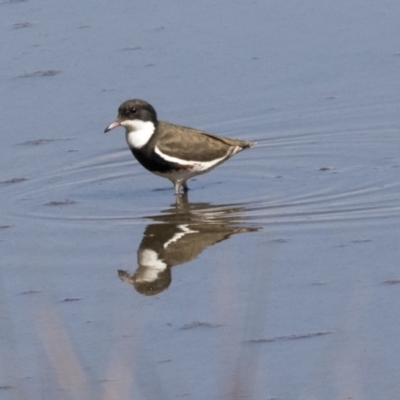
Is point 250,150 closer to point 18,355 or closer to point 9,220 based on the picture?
point 9,220

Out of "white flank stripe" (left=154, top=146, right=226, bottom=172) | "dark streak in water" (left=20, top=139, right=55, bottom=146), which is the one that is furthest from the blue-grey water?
"white flank stripe" (left=154, top=146, right=226, bottom=172)

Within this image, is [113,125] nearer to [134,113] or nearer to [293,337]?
[134,113]

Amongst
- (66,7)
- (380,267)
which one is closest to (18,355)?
(380,267)

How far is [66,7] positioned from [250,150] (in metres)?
4.18

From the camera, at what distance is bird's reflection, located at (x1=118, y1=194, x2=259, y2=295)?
26.7 ft

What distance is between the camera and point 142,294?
7.80 meters

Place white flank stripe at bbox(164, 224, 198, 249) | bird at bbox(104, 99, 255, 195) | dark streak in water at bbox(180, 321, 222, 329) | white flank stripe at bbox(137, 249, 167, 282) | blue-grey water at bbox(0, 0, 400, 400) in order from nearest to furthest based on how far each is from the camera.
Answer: blue-grey water at bbox(0, 0, 400, 400), dark streak in water at bbox(180, 321, 222, 329), white flank stripe at bbox(137, 249, 167, 282), white flank stripe at bbox(164, 224, 198, 249), bird at bbox(104, 99, 255, 195)

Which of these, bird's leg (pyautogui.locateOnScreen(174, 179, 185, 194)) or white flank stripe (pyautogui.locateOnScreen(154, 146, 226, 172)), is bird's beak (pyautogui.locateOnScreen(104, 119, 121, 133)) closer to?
white flank stripe (pyautogui.locateOnScreen(154, 146, 226, 172))

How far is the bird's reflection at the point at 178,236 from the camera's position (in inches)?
320

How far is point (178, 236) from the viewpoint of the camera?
898cm

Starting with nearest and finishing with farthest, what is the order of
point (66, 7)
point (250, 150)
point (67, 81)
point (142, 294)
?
point (142, 294) → point (250, 150) → point (67, 81) → point (66, 7)

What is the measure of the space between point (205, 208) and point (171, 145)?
33.0 inches

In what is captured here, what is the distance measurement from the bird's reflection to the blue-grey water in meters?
0.02

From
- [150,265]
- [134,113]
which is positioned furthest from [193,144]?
[150,265]
